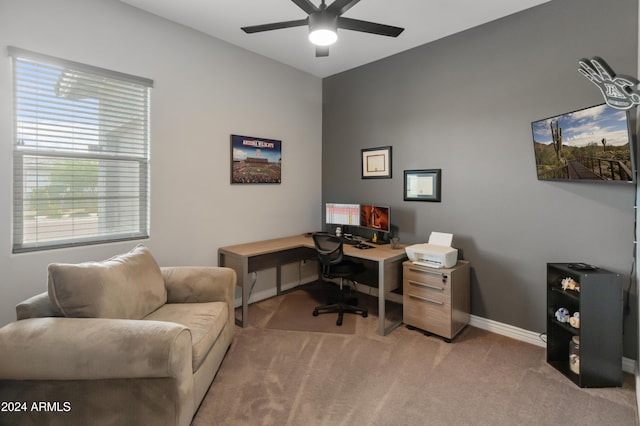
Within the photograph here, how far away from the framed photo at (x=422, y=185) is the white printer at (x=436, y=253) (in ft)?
1.46

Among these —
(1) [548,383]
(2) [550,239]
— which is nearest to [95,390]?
(1) [548,383]

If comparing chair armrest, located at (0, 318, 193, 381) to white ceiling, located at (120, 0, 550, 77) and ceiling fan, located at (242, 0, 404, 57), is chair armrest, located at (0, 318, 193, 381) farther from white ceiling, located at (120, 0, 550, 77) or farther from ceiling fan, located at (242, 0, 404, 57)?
white ceiling, located at (120, 0, 550, 77)

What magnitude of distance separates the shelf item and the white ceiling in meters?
2.22

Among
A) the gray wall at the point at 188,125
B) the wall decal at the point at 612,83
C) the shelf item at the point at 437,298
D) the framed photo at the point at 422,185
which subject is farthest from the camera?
the framed photo at the point at 422,185

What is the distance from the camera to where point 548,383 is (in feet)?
7.07

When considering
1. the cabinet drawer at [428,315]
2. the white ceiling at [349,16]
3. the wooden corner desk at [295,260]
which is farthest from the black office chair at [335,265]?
the white ceiling at [349,16]

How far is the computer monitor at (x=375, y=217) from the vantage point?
3.44 m

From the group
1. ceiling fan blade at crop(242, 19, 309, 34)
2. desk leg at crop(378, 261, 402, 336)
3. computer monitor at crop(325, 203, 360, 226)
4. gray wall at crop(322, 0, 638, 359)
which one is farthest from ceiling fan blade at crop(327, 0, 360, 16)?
computer monitor at crop(325, 203, 360, 226)

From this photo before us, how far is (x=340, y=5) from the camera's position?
77.3 inches

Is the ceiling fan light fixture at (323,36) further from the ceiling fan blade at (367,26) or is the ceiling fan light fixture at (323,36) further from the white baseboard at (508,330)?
the white baseboard at (508,330)

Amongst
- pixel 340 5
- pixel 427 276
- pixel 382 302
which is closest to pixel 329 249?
pixel 382 302

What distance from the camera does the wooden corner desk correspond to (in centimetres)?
288

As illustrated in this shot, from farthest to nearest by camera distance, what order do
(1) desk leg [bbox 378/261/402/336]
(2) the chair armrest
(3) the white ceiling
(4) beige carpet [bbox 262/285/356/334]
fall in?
(4) beige carpet [bbox 262/285/356/334] < (1) desk leg [bbox 378/261/402/336] < (3) the white ceiling < (2) the chair armrest

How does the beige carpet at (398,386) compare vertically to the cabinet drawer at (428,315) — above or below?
below
